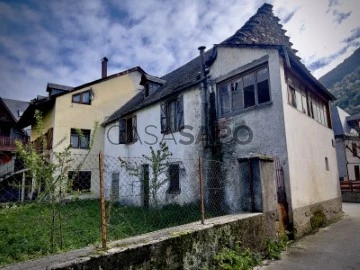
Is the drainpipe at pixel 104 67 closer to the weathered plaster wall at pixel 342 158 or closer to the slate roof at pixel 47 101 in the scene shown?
the slate roof at pixel 47 101

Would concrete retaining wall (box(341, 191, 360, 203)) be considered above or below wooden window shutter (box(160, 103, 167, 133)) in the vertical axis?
below

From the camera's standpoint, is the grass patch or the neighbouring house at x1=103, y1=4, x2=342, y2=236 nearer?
the grass patch

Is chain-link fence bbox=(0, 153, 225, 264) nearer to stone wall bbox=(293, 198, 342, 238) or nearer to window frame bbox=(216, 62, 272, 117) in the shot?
window frame bbox=(216, 62, 272, 117)

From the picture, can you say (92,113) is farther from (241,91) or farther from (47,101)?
(241,91)

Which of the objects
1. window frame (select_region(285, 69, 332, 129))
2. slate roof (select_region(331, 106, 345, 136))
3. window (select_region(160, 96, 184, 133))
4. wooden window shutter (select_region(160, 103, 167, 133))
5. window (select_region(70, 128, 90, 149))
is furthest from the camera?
slate roof (select_region(331, 106, 345, 136))

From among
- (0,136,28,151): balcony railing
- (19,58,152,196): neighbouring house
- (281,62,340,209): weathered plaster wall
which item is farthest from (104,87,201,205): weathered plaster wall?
(0,136,28,151): balcony railing

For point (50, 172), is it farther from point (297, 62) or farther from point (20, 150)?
point (297, 62)

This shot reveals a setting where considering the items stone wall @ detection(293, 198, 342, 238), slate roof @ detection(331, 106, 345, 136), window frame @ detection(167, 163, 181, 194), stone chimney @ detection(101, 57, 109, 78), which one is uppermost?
stone chimney @ detection(101, 57, 109, 78)

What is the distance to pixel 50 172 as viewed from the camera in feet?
16.4

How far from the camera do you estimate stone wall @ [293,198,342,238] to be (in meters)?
7.27

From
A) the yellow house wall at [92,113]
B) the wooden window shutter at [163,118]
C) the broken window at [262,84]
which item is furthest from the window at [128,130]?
the broken window at [262,84]

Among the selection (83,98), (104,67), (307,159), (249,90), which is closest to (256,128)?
(249,90)

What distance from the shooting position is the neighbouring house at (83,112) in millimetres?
15430

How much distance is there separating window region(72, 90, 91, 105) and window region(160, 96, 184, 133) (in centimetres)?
718
